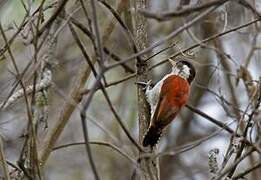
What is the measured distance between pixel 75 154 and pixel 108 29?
410 centimetres

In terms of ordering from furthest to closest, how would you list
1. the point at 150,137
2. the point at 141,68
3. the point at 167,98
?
the point at 167,98 → the point at 141,68 → the point at 150,137

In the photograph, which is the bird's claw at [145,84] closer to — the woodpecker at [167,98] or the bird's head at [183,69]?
the woodpecker at [167,98]

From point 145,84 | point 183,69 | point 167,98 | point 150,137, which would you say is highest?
point 183,69

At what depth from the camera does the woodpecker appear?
3.18m

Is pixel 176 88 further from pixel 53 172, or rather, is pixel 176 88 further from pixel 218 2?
pixel 53 172

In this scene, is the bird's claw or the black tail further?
the bird's claw

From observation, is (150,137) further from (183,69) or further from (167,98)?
(183,69)

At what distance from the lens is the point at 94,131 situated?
7.17 metres

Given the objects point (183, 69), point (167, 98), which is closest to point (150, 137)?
point (167, 98)

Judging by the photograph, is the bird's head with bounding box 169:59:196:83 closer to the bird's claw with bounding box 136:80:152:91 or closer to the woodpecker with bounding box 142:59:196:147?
the woodpecker with bounding box 142:59:196:147

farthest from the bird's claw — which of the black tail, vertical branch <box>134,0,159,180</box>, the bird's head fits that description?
the bird's head

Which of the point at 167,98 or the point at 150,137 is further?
the point at 167,98

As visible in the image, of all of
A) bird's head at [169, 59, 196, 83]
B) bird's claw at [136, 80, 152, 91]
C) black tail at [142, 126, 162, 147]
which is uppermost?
bird's head at [169, 59, 196, 83]

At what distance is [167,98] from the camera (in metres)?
3.65
